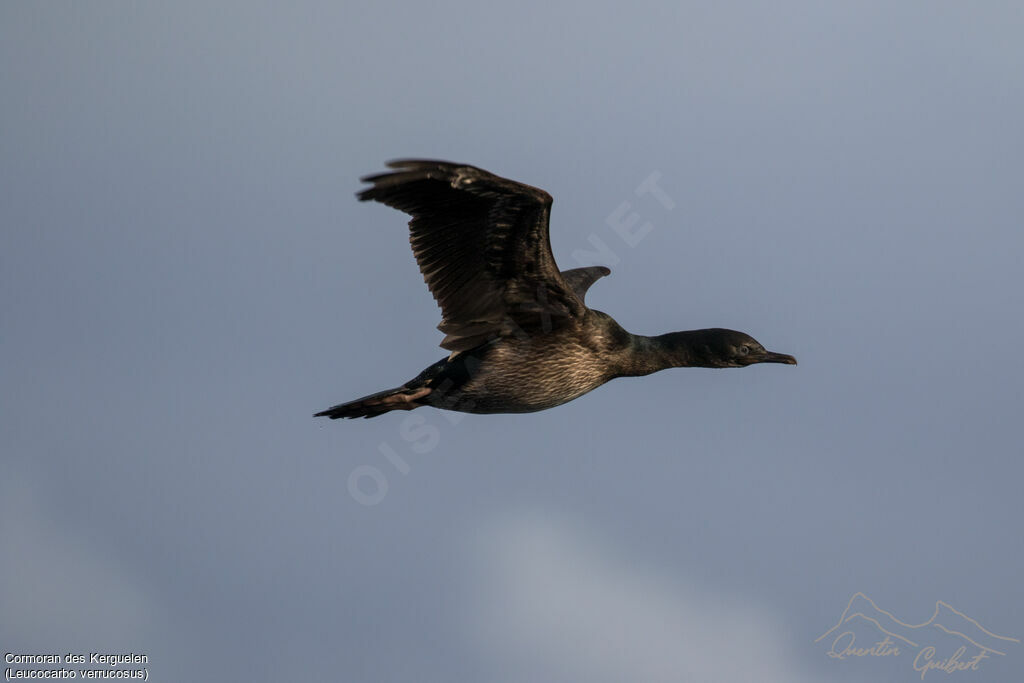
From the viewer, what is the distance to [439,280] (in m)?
9.12

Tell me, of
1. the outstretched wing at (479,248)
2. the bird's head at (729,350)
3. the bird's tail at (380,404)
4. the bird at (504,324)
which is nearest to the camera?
the outstretched wing at (479,248)

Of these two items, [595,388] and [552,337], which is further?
[595,388]

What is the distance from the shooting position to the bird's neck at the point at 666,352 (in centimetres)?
1021

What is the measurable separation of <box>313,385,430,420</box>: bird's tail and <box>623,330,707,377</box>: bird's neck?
184 cm

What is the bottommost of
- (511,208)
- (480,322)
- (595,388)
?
(595,388)

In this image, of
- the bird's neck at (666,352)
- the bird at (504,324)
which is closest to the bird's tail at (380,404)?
the bird at (504,324)

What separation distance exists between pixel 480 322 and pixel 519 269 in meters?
0.65

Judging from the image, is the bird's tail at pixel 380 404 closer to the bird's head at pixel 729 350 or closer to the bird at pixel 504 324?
the bird at pixel 504 324

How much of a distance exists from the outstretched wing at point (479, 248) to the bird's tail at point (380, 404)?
18.9 inches

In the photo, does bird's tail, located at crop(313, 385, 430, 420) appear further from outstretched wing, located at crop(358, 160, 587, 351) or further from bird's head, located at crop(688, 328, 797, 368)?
bird's head, located at crop(688, 328, 797, 368)

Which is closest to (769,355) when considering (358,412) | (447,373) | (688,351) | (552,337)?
(688,351)

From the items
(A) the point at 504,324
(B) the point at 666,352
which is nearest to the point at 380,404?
(A) the point at 504,324

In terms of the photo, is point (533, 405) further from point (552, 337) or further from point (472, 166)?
point (472, 166)

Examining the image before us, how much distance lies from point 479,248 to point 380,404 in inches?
62.3
